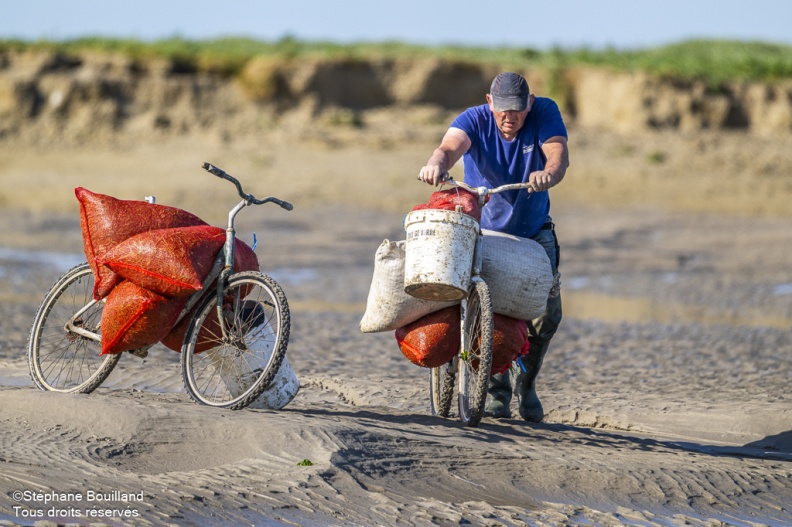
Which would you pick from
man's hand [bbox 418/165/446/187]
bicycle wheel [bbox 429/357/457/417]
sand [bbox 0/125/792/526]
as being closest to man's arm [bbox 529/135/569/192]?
man's hand [bbox 418/165/446/187]

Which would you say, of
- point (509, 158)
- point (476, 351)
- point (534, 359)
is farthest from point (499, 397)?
point (509, 158)

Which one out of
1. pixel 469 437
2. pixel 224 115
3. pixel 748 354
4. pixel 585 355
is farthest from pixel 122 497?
pixel 224 115

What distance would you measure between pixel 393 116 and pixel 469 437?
61.8 feet

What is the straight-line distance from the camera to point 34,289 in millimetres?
12531

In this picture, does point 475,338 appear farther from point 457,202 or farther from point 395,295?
point 457,202

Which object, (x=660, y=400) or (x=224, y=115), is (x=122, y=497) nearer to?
(x=660, y=400)

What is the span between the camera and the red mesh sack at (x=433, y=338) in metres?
6.02

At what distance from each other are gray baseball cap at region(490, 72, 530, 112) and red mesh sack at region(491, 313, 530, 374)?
1.09 meters

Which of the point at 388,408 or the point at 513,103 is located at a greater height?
the point at 513,103

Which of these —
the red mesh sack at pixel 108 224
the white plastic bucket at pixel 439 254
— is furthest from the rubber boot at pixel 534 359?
the red mesh sack at pixel 108 224

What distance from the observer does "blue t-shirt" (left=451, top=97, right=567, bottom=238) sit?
20.2 feet

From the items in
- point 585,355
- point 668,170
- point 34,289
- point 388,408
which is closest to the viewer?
point 388,408

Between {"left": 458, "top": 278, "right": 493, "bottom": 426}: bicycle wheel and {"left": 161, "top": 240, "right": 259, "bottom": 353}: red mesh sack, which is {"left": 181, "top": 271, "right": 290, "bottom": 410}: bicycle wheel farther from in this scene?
{"left": 458, "top": 278, "right": 493, "bottom": 426}: bicycle wheel

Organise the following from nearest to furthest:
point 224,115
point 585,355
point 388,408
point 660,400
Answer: point 388,408 < point 660,400 < point 585,355 < point 224,115
